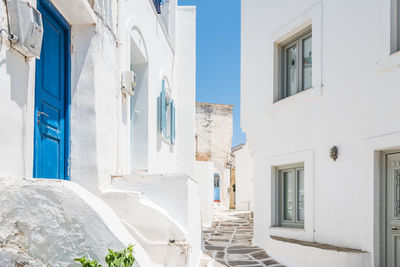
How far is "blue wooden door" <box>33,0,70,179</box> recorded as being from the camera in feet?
11.7

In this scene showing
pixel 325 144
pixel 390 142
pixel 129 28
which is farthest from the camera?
pixel 325 144

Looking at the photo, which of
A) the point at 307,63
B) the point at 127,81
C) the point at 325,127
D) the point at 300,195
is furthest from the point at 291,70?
the point at 127,81

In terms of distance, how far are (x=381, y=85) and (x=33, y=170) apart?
451 cm

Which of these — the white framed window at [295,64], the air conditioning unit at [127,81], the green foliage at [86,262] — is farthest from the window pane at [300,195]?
the green foliage at [86,262]

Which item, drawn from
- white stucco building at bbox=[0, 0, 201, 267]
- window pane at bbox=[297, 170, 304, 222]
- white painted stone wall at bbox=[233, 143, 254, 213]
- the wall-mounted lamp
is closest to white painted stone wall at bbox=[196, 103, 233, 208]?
white painted stone wall at bbox=[233, 143, 254, 213]

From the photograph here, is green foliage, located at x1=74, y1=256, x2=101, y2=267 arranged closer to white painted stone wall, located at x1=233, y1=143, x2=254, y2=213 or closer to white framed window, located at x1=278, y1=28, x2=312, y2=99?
white framed window, located at x1=278, y1=28, x2=312, y2=99

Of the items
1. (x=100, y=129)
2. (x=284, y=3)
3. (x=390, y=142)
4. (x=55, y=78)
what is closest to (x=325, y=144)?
(x=390, y=142)

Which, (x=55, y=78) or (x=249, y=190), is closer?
(x=55, y=78)

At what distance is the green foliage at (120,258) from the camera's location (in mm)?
2416

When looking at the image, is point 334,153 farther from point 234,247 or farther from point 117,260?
point 117,260

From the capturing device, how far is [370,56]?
5.19 metres

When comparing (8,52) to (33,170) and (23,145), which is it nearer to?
(23,145)

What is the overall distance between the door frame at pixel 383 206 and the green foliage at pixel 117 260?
3850 millimetres

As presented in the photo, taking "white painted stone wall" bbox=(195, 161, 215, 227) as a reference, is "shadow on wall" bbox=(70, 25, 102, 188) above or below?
above
